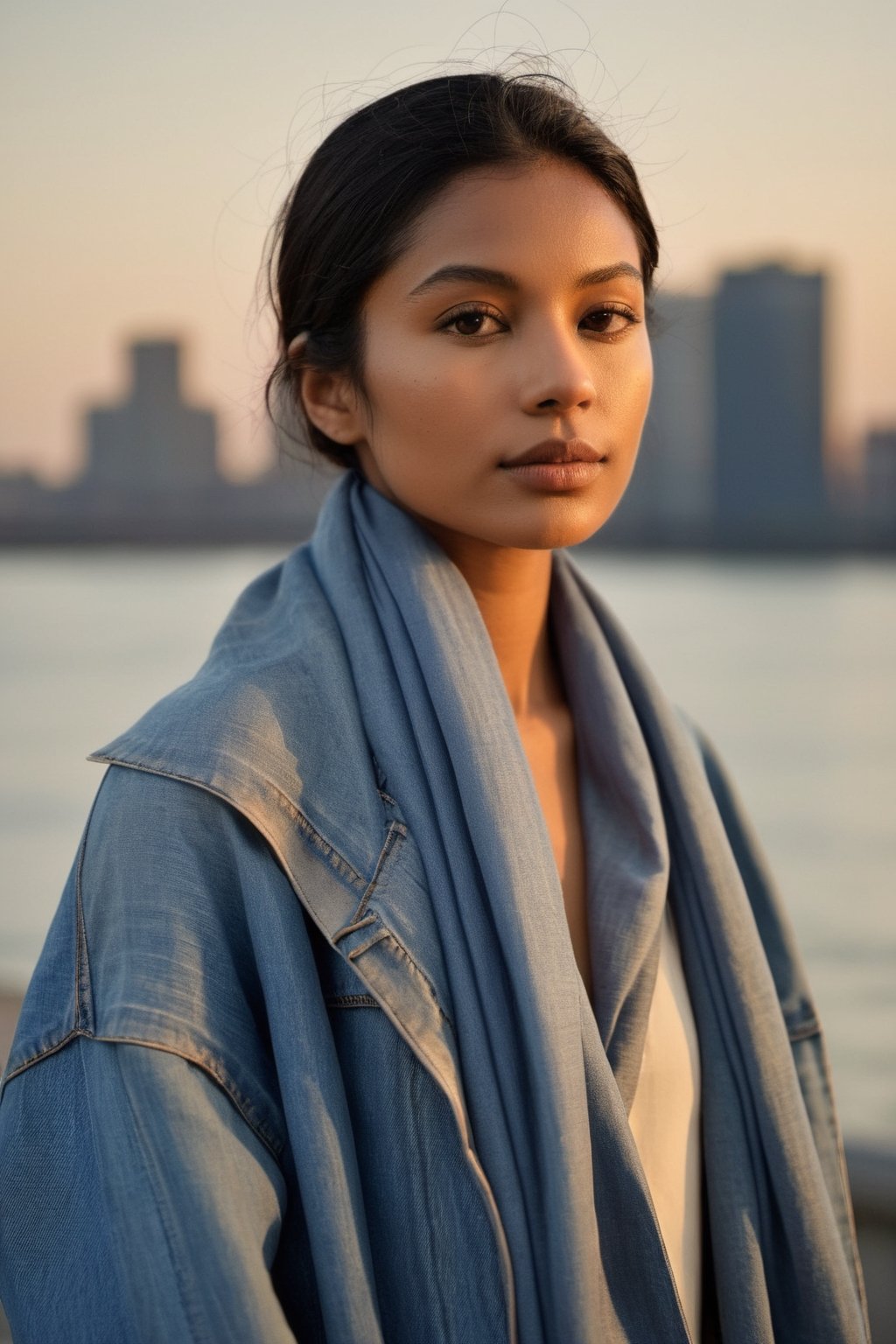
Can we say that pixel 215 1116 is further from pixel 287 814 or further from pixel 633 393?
pixel 633 393

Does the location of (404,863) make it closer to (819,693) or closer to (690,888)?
(690,888)

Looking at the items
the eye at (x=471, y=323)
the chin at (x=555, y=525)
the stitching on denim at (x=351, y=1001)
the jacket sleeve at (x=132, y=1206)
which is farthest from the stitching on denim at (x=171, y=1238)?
the eye at (x=471, y=323)

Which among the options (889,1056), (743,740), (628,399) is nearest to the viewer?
(628,399)

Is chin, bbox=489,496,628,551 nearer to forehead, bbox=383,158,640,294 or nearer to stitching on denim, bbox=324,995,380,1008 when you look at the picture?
forehead, bbox=383,158,640,294

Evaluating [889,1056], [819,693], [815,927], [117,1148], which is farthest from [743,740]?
[117,1148]

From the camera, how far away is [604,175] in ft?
3.89

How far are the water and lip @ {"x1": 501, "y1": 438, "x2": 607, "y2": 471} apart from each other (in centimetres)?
73

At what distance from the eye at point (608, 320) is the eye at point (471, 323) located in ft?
0.28

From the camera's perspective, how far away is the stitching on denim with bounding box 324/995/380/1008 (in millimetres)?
1024

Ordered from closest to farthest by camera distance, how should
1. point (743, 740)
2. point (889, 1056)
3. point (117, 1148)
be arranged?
point (117, 1148)
point (889, 1056)
point (743, 740)

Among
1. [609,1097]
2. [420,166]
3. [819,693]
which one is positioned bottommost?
[609,1097]

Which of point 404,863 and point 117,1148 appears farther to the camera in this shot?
point 404,863

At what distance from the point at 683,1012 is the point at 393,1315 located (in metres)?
0.39

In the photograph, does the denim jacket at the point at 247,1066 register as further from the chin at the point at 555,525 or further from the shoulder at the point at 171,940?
the chin at the point at 555,525
